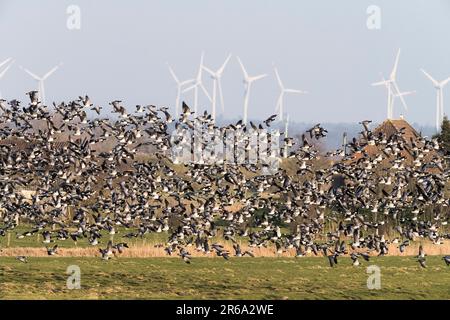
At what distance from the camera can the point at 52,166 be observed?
59.0 m

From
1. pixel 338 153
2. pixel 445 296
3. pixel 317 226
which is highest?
pixel 338 153

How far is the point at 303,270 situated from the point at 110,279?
1276 centimetres

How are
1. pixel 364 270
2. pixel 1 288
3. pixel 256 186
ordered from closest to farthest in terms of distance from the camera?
pixel 1 288 → pixel 256 186 → pixel 364 270

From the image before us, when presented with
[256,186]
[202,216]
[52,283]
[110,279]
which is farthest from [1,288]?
[256,186]

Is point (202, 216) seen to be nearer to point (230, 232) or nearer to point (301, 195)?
point (230, 232)

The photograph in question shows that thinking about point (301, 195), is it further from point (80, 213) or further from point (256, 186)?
point (80, 213)

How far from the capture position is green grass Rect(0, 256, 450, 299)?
5147cm

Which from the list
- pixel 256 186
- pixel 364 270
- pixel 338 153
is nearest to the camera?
pixel 338 153

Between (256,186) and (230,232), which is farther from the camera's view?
(256,186)

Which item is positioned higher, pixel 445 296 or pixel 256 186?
pixel 256 186

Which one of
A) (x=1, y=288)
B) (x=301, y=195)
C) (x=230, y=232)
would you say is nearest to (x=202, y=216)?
(x=230, y=232)

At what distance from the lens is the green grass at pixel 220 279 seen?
51469mm

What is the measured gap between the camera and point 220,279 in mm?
57688

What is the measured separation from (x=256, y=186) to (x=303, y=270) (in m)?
6.90
